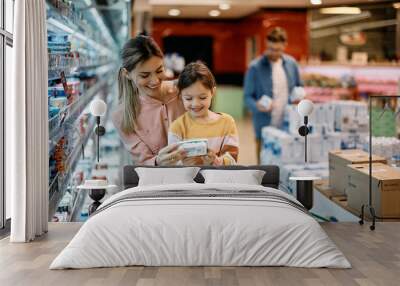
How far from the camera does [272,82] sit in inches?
431

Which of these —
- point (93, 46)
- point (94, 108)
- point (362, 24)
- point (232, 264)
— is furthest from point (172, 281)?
point (362, 24)

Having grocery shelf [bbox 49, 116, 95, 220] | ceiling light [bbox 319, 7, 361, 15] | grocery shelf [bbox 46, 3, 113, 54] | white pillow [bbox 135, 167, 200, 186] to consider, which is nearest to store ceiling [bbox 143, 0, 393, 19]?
ceiling light [bbox 319, 7, 361, 15]

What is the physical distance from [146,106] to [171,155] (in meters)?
0.57

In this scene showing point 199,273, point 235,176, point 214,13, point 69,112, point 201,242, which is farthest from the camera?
point 214,13

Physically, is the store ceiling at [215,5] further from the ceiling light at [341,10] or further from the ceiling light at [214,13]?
the ceiling light at [341,10]

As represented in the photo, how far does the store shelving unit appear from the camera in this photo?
7.56 meters

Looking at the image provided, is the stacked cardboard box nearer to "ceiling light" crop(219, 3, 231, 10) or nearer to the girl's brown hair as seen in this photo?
the girl's brown hair

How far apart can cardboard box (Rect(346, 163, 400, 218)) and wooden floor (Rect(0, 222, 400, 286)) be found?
135 centimetres

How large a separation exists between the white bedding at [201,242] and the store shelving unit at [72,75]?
1.95 metres

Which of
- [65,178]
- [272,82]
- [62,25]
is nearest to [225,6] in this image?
[272,82]

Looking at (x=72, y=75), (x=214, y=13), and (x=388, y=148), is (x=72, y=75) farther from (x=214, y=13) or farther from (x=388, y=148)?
(x=214, y=13)

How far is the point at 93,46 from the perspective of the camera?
9797 mm

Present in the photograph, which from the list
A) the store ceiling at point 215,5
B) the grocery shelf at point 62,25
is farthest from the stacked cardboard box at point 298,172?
the store ceiling at point 215,5

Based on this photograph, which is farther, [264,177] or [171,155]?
[171,155]
